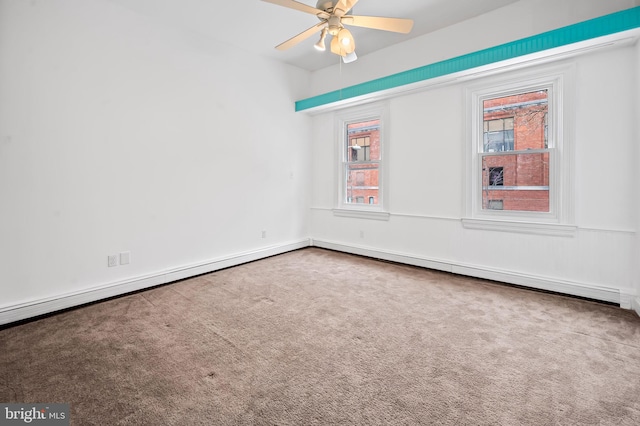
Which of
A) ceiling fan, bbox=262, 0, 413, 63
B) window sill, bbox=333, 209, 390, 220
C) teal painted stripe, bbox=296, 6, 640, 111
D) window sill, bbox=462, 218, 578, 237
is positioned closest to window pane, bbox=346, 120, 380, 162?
teal painted stripe, bbox=296, 6, 640, 111

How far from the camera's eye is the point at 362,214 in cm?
502

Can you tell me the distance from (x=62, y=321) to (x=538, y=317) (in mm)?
4177

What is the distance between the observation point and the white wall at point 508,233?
291 centimetres

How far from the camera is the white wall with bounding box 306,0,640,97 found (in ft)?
9.95

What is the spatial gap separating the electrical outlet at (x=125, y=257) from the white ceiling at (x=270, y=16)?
263 cm

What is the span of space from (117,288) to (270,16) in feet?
11.4

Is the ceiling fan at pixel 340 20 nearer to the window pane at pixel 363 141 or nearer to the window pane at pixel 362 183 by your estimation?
the window pane at pixel 363 141

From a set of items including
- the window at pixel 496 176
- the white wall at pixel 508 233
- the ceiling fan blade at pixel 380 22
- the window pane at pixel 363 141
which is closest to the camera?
the ceiling fan blade at pixel 380 22

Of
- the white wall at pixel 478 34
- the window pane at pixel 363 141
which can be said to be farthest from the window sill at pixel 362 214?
the white wall at pixel 478 34

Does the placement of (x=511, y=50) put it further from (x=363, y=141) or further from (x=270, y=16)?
(x=270, y=16)

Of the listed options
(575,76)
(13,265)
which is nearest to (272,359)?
(13,265)

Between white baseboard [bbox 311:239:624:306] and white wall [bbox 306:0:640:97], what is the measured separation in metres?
2.62

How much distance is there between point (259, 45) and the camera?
434cm

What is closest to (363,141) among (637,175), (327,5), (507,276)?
(327,5)
